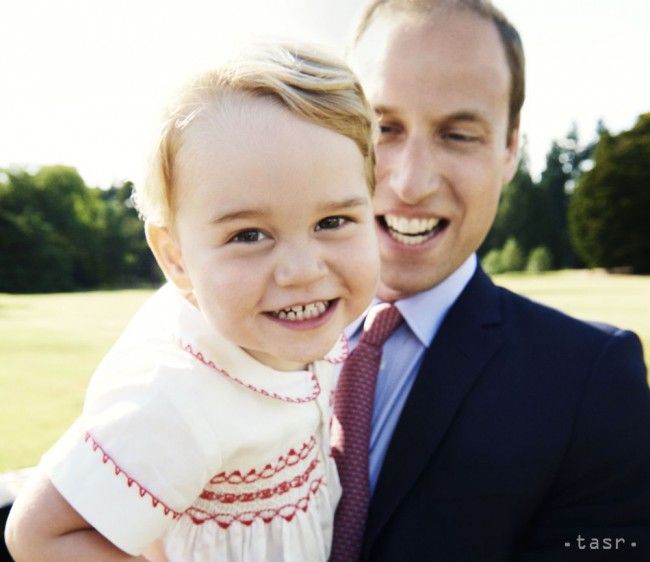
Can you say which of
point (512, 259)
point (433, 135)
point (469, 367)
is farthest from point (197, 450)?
point (512, 259)

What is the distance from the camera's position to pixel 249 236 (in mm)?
1591

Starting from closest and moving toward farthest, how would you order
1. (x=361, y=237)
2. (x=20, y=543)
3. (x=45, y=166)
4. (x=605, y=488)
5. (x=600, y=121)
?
(x=20, y=543)
(x=361, y=237)
(x=605, y=488)
(x=45, y=166)
(x=600, y=121)

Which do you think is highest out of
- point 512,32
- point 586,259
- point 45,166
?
point 512,32

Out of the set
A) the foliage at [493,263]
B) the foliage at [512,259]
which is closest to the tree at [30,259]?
the foliage at [493,263]

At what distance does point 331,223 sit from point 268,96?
0.34m

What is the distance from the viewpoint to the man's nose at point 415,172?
7.93 ft

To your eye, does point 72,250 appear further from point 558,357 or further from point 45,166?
point 558,357

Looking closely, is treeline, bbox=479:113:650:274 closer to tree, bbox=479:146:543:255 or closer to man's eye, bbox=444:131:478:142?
tree, bbox=479:146:543:255

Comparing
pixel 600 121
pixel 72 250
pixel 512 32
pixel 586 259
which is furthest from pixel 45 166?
pixel 512 32

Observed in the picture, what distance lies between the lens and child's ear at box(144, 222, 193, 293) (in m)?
1.74

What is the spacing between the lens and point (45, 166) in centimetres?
5878

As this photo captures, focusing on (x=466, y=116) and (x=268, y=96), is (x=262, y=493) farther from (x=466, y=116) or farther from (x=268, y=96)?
(x=466, y=116)

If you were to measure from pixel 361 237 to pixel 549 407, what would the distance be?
861 mm

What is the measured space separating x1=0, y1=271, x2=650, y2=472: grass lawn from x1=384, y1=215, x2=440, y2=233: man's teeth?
4299mm
